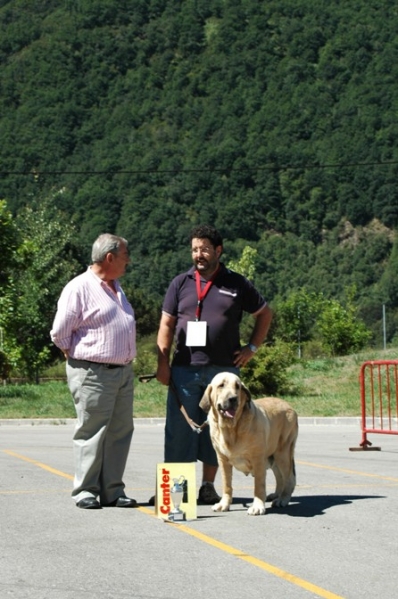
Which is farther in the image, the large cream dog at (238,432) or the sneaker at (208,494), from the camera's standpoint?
the sneaker at (208,494)

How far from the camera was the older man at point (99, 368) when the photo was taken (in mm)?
9555

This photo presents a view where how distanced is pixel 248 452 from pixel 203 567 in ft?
7.61

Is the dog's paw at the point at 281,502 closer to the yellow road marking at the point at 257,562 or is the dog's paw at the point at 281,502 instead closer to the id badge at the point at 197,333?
the yellow road marking at the point at 257,562

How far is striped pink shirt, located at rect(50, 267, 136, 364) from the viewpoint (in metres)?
9.59

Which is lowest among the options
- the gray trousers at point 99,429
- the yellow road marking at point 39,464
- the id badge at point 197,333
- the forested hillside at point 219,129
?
the yellow road marking at point 39,464

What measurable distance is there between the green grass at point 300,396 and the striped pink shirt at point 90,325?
17515 millimetres

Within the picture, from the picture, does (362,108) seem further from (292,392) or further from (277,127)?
(292,392)

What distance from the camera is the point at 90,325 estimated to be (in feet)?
31.6

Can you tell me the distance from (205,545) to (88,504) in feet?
6.33

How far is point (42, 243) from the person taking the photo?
242 ft

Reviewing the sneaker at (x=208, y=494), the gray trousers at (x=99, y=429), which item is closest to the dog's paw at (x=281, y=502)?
the sneaker at (x=208, y=494)

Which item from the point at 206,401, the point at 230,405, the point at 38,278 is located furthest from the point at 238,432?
the point at 38,278

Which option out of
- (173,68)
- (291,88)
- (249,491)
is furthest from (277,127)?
(249,491)

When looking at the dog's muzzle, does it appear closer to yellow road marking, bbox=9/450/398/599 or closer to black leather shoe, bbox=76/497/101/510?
yellow road marking, bbox=9/450/398/599
